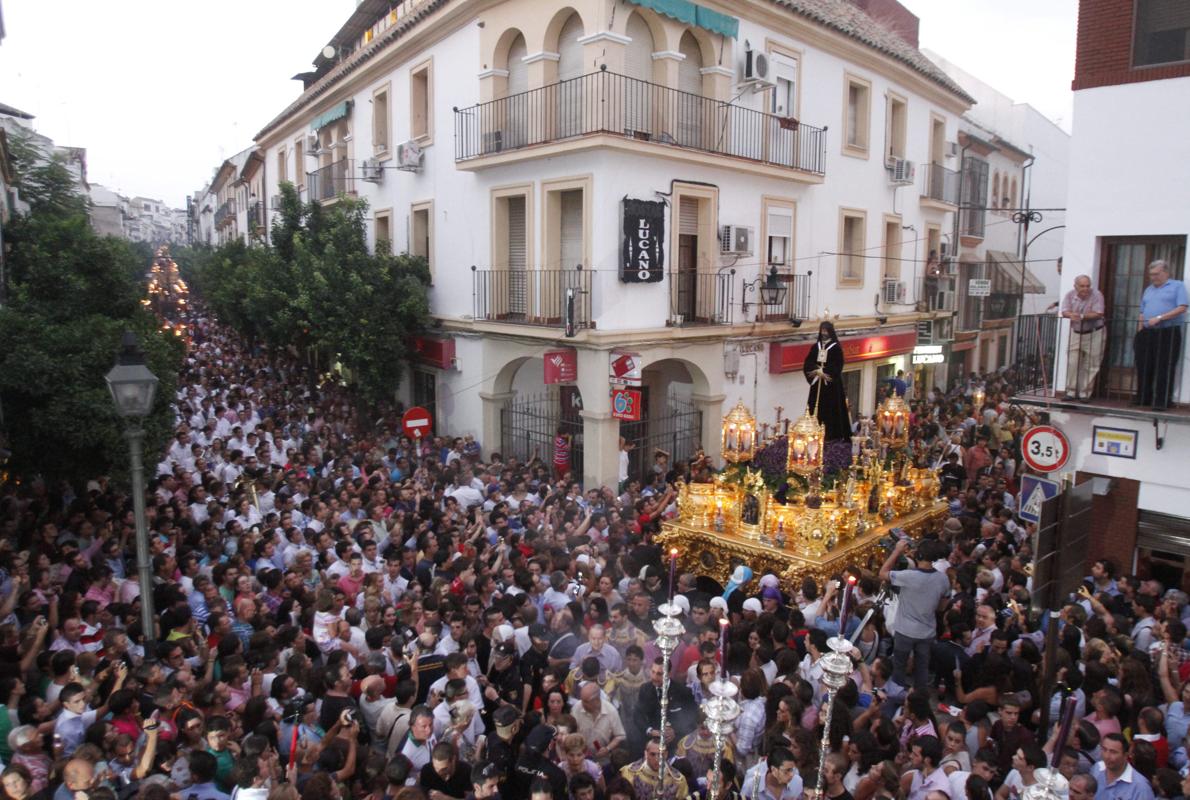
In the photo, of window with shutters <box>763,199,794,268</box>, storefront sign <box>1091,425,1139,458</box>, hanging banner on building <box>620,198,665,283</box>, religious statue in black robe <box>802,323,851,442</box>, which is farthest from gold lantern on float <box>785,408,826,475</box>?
window with shutters <box>763,199,794,268</box>

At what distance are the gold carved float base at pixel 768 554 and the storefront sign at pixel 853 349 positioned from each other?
6.41 metres

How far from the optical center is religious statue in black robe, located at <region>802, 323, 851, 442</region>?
1208 cm

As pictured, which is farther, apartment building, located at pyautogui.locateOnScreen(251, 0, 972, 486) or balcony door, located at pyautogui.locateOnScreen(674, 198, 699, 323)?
balcony door, located at pyautogui.locateOnScreen(674, 198, 699, 323)

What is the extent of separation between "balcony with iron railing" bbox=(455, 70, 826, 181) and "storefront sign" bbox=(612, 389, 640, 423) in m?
4.22

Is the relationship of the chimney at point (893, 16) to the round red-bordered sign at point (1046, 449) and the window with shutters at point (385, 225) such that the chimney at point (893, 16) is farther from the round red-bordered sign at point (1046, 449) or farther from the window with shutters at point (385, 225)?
the round red-bordered sign at point (1046, 449)

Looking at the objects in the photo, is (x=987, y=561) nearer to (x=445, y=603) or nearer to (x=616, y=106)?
(x=445, y=603)

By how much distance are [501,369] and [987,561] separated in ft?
34.1

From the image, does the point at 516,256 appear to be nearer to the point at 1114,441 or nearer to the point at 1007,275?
the point at 1114,441

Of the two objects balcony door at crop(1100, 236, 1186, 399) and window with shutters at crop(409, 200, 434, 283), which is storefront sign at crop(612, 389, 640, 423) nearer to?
balcony door at crop(1100, 236, 1186, 399)

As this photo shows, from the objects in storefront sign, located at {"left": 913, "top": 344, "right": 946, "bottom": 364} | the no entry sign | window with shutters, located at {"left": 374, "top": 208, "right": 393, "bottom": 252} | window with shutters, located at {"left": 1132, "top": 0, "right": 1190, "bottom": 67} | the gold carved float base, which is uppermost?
window with shutters, located at {"left": 1132, "top": 0, "right": 1190, "bottom": 67}

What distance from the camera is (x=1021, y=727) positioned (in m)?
5.95

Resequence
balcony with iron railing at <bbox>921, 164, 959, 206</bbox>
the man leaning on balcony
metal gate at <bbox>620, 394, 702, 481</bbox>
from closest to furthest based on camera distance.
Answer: the man leaning on balcony → metal gate at <bbox>620, 394, 702, 481</bbox> → balcony with iron railing at <bbox>921, 164, 959, 206</bbox>

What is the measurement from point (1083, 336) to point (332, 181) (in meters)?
20.5

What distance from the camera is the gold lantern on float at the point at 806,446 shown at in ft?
36.7
